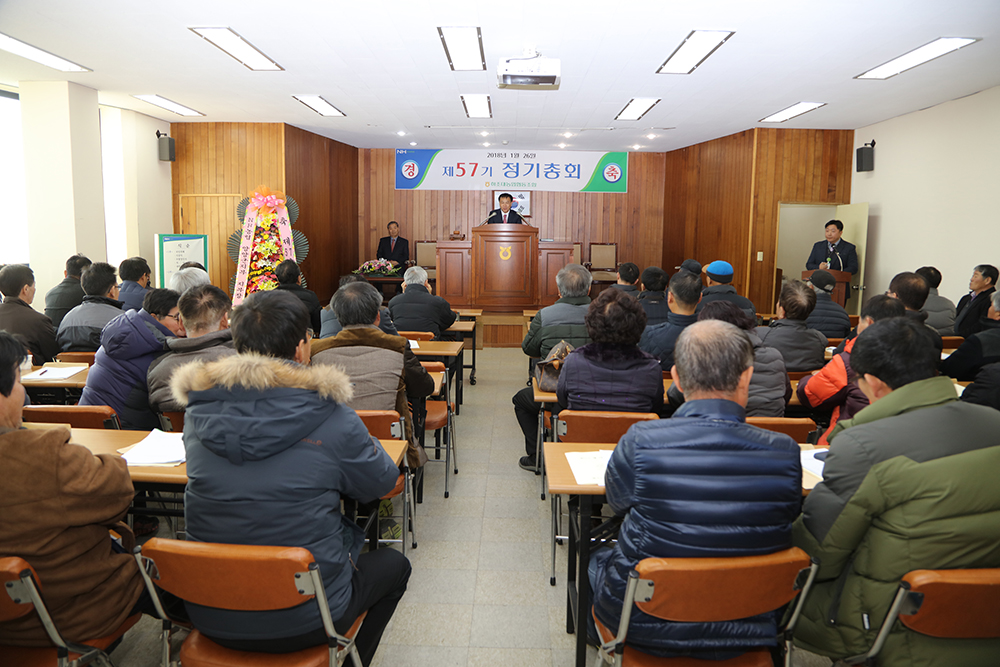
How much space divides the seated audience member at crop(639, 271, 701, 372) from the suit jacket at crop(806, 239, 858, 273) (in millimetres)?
6103

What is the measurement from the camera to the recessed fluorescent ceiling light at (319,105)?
8124mm

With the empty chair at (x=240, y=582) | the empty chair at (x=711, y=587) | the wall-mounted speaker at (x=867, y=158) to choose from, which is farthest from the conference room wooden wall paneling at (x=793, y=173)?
the empty chair at (x=240, y=582)

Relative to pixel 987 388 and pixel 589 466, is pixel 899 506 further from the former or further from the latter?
pixel 987 388

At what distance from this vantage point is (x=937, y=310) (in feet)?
19.0

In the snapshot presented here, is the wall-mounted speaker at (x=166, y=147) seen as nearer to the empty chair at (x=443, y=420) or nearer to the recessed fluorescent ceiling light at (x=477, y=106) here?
the recessed fluorescent ceiling light at (x=477, y=106)

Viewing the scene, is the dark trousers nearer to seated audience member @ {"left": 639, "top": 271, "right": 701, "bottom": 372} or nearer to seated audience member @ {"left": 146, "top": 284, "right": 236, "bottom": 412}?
seated audience member @ {"left": 146, "top": 284, "right": 236, "bottom": 412}

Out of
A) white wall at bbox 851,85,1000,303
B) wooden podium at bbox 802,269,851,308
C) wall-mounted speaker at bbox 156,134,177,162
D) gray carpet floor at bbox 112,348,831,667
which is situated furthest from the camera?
wall-mounted speaker at bbox 156,134,177,162

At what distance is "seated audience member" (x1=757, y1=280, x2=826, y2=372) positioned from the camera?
149 inches

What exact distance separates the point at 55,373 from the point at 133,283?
1.85 metres

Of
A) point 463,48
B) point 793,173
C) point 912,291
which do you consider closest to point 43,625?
point 912,291

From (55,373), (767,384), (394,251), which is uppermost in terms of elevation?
(394,251)

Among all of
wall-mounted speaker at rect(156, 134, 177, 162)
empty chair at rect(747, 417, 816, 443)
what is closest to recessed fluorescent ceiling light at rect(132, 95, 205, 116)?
wall-mounted speaker at rect(156, 134, 177, 162)

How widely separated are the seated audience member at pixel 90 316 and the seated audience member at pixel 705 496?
13.7 ft

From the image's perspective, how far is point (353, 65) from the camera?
6.48 m
